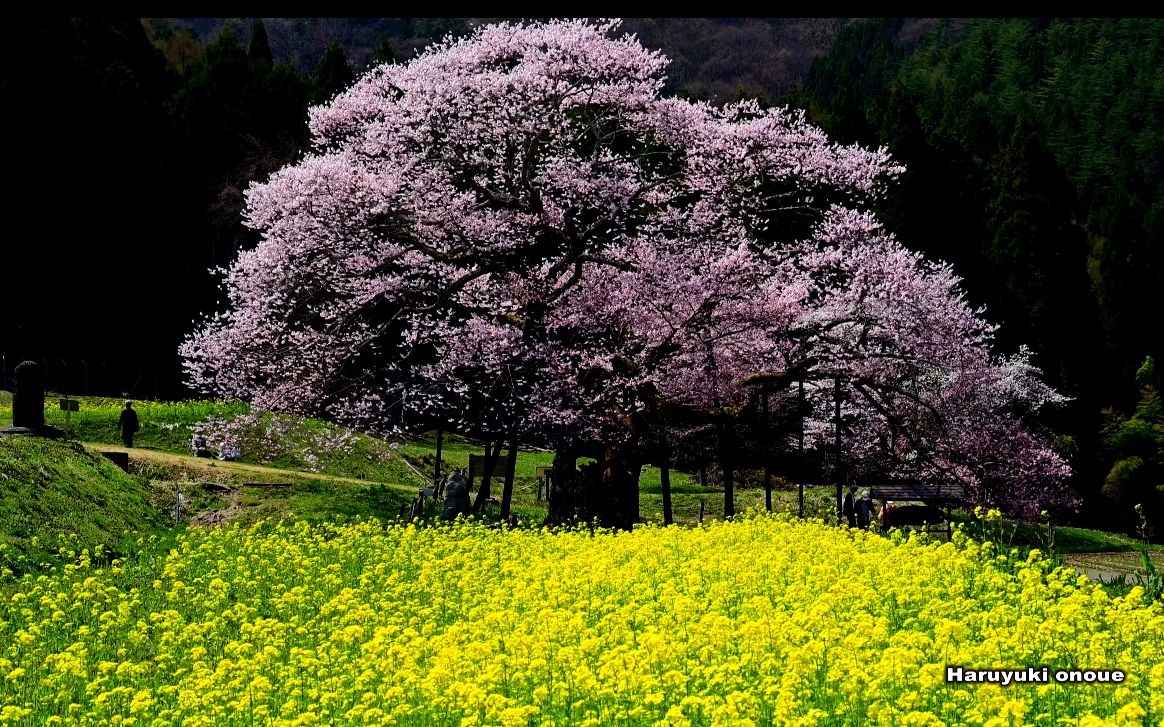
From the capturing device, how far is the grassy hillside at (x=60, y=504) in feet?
50.4

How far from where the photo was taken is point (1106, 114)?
92.2 meters

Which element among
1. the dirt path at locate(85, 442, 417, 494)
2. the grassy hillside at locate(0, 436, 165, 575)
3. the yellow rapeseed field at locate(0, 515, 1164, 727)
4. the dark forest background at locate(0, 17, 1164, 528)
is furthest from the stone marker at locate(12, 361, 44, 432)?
the dark forest background at locate(0, 17, 1164, 528)

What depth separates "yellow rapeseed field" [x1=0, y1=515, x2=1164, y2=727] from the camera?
6656 millimetres

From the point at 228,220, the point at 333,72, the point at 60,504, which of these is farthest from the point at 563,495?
the point at 333,72

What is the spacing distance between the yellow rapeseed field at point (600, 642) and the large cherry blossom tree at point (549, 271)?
8.76 meters

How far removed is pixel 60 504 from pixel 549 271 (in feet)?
33.8

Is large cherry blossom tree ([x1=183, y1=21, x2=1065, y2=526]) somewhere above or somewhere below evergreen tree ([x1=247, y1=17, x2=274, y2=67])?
below

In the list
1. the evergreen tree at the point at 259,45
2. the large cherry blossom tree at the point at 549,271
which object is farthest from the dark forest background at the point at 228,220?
the large cherry blossom tree at the point at 549,271

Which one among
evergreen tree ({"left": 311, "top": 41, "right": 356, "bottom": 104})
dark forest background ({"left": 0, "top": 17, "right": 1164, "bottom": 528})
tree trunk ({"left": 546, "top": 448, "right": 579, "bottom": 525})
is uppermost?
evergreen tree ({"left": 311, "top": 41, "right": 356, "bottom": 104})

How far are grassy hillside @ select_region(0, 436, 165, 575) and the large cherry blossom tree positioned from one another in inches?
183

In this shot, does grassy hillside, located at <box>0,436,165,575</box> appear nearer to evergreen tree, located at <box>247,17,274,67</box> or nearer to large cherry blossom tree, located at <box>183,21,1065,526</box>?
large cherry blossom tree, located at <box>183,21,1065,526</box>

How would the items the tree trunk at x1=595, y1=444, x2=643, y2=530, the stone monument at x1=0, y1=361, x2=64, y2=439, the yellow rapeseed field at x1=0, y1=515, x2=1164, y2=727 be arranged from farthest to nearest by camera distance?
the tree trunk at x1=595, y1=444, x2=643, y2=530 → the stone monument at x1=0, y1=361, x2=64, y2=439 → the yellow rapeseed field at x1=0, y1=515, x2=1164, y2=727

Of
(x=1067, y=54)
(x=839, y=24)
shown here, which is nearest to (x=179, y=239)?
(x=1067, y=54)

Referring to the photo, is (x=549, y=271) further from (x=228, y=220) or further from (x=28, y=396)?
(x=228, y=220)
